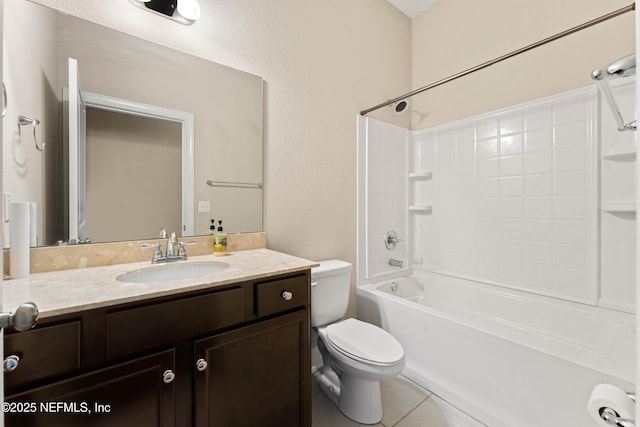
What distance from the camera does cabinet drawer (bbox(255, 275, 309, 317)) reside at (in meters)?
1.10

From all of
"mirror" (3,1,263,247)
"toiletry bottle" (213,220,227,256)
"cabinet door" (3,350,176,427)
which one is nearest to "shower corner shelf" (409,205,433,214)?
"mirror" (3,1,263,247)

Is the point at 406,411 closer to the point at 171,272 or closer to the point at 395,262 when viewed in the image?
the point at 395,262

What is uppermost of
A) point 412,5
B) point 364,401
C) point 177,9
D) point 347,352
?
point 412,5

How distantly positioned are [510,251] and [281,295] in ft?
5.92

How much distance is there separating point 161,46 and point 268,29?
643 mm

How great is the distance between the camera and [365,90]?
227 centimetres

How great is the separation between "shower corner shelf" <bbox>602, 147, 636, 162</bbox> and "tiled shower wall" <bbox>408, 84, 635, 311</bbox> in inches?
0.5

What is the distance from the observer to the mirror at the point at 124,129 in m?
1.10

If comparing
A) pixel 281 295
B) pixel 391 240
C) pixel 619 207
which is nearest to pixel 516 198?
pixel 619 207

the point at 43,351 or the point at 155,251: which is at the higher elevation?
the point at 155,251

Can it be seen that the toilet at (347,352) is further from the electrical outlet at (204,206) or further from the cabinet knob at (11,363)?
the cabinet knob at (11,363)

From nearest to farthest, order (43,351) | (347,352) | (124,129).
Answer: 1. (43,351)
2. (124,129)
3. (347,352)

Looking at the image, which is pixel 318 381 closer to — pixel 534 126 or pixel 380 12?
pixel 534 126

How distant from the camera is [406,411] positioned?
1.58 metres
